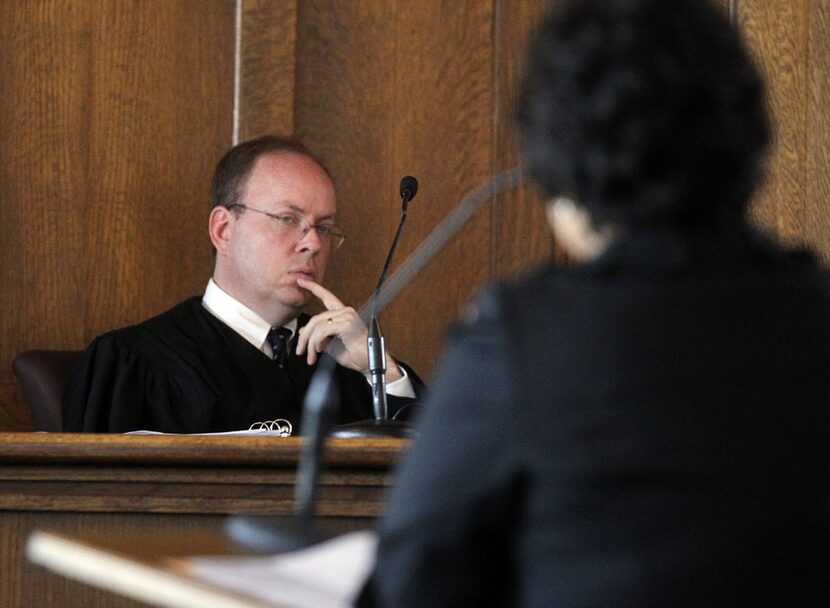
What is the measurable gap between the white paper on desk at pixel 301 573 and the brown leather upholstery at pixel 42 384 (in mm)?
2227

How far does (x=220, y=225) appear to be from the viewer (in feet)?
13.2

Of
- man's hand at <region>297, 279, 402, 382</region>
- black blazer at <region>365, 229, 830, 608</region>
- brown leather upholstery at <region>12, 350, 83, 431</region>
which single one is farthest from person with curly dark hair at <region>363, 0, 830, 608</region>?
brown leather upholstery at <region>12, 350, 83, 431</region>

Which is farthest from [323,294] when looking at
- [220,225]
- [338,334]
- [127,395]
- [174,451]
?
[174,451]

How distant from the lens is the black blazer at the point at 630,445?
118 centimetres

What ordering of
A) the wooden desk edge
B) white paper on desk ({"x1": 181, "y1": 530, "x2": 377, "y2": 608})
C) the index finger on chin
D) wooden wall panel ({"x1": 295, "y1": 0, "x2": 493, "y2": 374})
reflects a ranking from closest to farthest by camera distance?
white paper on desk ({"x1": 181, "y1": 530, "x2": 377, "y2": 608}) → the wooden desk edge → the index finger on chin → wooden wall panel ({"x1": 295, "y1": 0, "x2": 493, "y2": 374})

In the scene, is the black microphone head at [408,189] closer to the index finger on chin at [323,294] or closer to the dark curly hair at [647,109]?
the index finger on chin at [323,294]

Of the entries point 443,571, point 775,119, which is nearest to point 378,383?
point 775,119

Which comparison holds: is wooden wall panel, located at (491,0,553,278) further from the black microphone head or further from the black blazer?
the black blazer

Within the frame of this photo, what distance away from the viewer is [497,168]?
168 inches

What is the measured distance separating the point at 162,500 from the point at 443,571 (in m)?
1.34

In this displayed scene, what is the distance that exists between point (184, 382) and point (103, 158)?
0.71 m

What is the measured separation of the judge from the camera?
12.2 ft

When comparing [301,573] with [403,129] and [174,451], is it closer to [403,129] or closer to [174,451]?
[174,451]

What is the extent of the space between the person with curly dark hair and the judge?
7.94 feet
